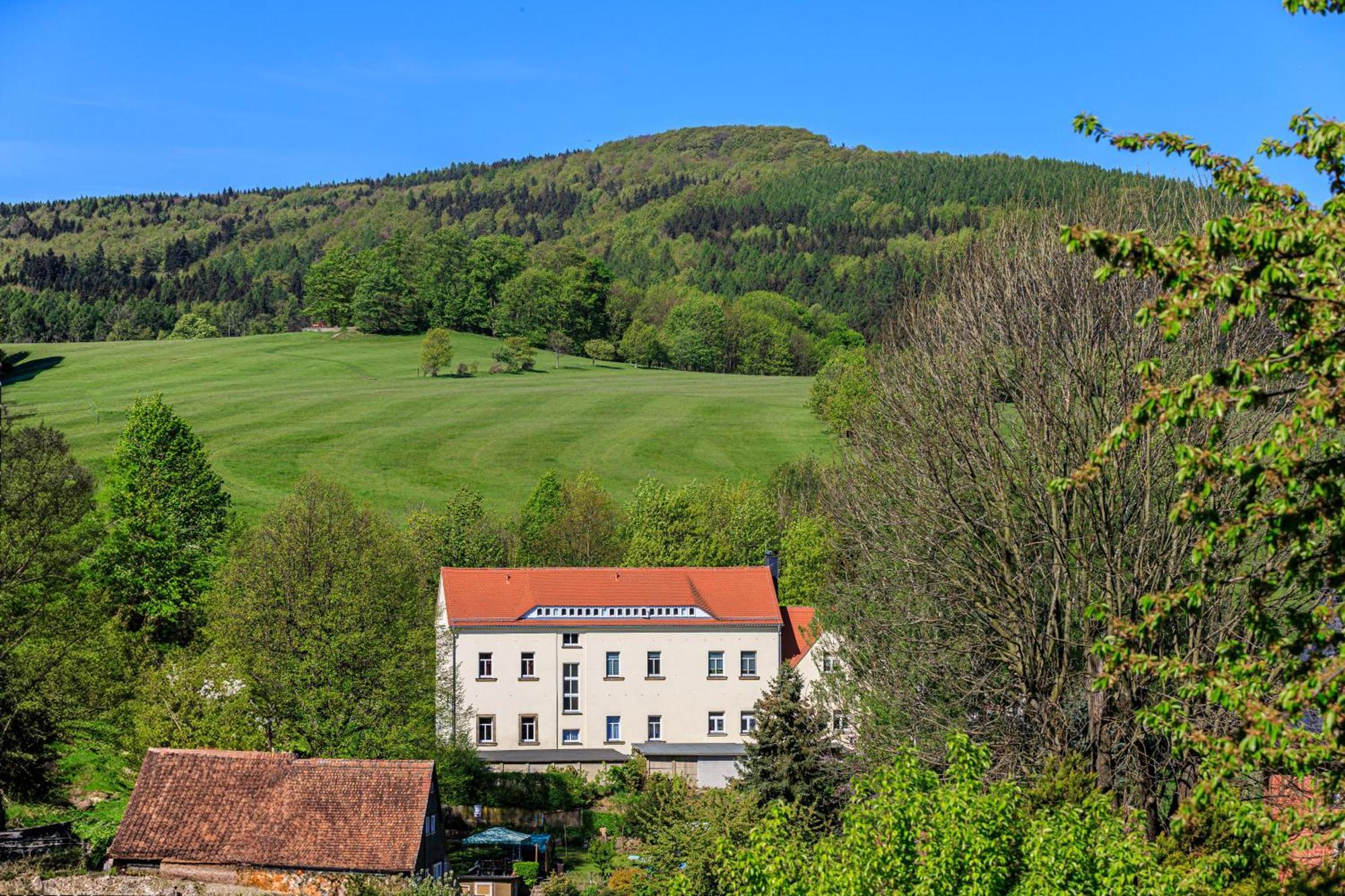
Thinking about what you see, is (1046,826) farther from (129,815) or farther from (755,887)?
(129,815)

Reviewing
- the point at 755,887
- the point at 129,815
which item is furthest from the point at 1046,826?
the point at 129,815

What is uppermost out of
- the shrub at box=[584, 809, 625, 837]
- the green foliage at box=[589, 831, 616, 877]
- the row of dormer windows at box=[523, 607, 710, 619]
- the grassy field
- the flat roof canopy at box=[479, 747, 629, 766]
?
the grassy field

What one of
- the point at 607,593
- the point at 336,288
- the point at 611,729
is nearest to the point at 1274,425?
the point at 611,729

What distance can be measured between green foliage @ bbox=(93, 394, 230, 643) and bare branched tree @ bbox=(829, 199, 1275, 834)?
38.9 metres

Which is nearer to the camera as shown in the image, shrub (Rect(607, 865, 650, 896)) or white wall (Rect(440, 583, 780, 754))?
shrub (Rect(607, 865, 650, 896))

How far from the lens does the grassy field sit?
4134 inches

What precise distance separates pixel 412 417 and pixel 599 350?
166 ft

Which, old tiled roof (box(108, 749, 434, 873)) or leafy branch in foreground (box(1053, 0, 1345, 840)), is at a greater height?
leafy branch in foreground (box(1053, 0, 1345, 840))

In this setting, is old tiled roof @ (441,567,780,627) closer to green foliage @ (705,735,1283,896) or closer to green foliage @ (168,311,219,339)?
green foliage @ (705,735,1283,896)

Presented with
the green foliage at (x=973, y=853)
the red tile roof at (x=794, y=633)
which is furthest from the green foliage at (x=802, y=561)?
the green foliage at (x=973, y=853)

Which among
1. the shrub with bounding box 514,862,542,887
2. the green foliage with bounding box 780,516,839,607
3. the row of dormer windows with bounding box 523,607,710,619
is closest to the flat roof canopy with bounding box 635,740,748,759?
the row of dormer windows with bounding box 523,607,710,619

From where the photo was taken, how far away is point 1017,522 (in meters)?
29.5

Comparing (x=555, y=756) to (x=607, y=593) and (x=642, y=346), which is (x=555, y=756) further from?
(x=642, y=346)

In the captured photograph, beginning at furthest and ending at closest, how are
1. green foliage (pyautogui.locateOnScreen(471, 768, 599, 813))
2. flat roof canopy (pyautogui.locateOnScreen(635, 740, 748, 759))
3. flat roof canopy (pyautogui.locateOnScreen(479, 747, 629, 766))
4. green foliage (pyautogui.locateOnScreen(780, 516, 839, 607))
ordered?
green foliage (pyautogui.locateOnScreen(780, 516, 839, 607)) < flat roof canopy (pyautogui.locateOnScreen(635, 740, 748, 759)) < flat roof canopy (pyautogui.locateOnScreen(479, 747, 629, 766)) < green foliage (pyautogui.locateOnScreen(471, 768, 599, 813))
